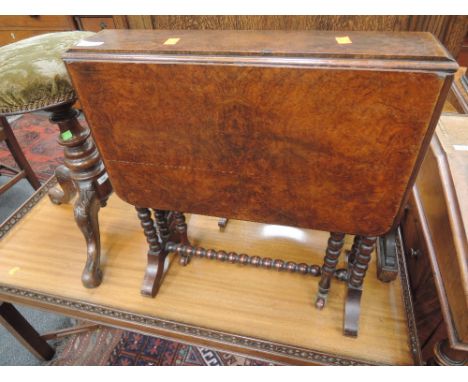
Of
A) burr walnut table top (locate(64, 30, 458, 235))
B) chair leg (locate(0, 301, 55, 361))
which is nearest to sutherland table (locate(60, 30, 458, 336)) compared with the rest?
burr walnut table top (locate(64, 30, 458, 235))

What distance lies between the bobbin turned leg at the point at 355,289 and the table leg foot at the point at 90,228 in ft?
2.82

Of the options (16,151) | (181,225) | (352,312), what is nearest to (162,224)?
(181,225)

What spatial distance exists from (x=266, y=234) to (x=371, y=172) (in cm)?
69

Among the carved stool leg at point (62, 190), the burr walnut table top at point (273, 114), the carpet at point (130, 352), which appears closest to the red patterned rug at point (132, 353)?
the carpet at point (130, 352)

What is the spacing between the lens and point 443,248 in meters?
0.83

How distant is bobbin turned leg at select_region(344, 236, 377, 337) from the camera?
96cm

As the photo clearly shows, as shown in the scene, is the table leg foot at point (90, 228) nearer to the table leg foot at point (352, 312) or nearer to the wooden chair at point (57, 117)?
the wooden chair at point (57, 117)

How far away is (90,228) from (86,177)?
0.62 ft

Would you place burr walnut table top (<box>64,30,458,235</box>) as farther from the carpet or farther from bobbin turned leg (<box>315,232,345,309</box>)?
the carpet

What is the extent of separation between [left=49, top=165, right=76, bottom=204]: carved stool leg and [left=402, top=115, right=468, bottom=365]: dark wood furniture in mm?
1400

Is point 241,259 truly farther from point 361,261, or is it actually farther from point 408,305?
point 408,305

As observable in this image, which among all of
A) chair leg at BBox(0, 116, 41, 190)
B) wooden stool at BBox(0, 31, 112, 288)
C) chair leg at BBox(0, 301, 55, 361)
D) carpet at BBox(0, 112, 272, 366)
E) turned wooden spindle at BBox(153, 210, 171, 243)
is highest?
wooden stool at BBox(0, 31, 112, 288)

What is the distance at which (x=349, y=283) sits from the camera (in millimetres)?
1065

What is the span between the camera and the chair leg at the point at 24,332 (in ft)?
4.32
